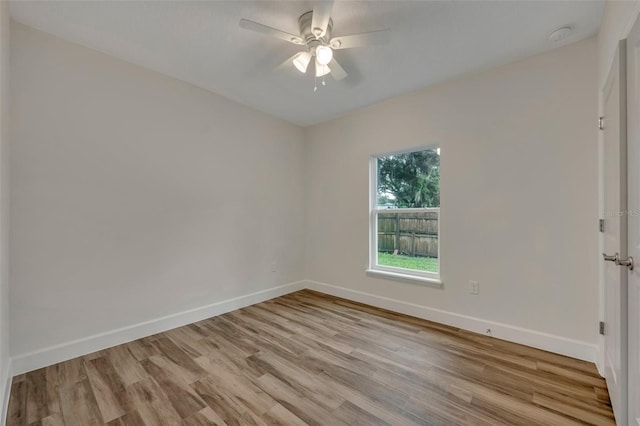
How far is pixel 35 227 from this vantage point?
203cm

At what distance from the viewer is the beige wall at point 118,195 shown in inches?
79.5

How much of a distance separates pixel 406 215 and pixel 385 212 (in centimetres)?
28

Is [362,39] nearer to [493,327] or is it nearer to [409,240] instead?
[409,240]

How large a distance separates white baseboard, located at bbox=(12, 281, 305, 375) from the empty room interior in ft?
0.05

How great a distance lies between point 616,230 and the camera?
4.77 feet

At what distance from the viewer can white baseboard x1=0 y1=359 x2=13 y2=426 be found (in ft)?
4.90

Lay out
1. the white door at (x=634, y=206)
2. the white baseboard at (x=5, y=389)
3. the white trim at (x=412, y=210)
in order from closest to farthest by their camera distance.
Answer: the white door at (x=634, y=206) < the white baseboard at (x=5, y=389) < the white trim at (x=412, y=210)

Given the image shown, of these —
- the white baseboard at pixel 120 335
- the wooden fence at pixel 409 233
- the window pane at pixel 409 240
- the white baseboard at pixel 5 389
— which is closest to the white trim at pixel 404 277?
the window pane at pixel 409 240

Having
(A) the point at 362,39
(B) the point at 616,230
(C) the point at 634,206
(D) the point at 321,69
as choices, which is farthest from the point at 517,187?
(D) the point at 321,69

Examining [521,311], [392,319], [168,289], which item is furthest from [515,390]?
[168,289]

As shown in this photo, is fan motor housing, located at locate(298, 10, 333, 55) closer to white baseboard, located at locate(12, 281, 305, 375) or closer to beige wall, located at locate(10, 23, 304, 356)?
beige wall, located at locate(10, 23, 304, 356)

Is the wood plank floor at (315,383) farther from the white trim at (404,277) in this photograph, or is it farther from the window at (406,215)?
the window at (406,215)

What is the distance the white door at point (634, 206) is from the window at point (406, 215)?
165 centimetres

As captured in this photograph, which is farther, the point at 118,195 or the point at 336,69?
the point at 118,195
